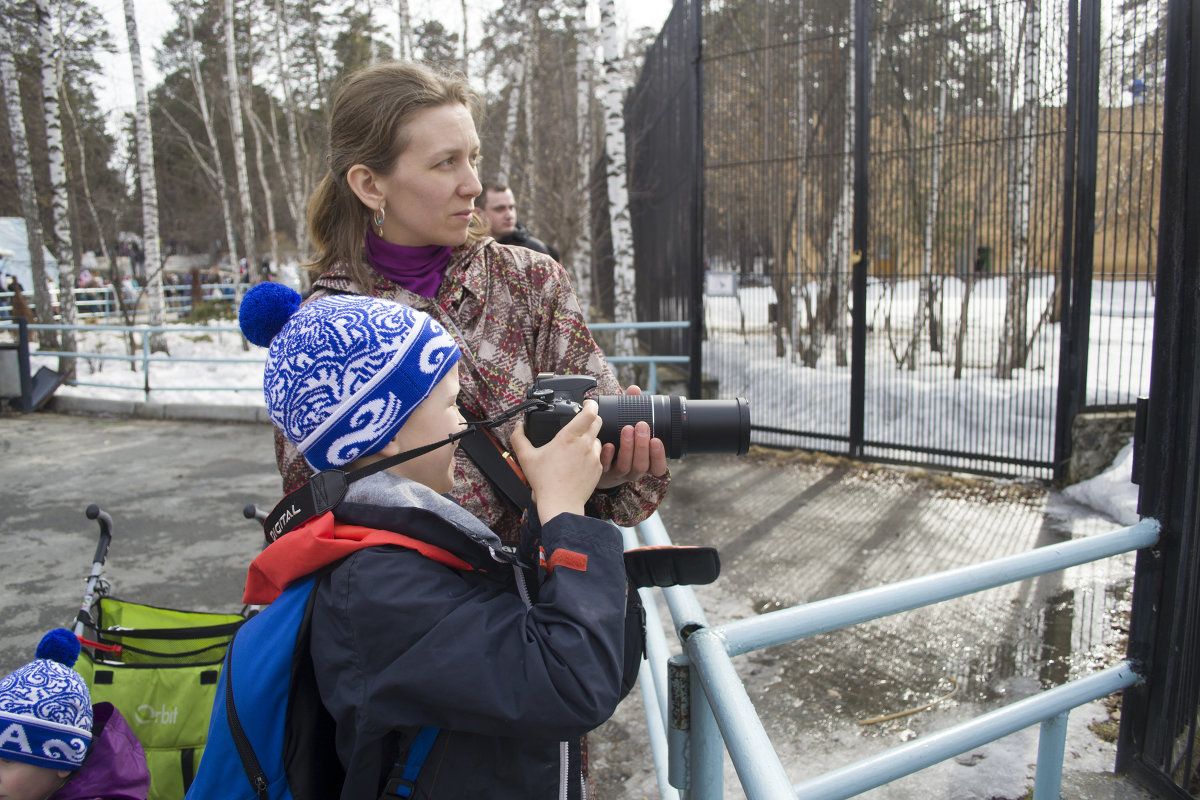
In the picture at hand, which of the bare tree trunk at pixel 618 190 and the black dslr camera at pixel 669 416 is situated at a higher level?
the bare tree trunk at pixel 618 190

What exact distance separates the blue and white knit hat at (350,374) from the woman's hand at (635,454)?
0.28 metres

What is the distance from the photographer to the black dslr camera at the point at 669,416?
124cm

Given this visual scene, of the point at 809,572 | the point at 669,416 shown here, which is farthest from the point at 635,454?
the point at 809,572

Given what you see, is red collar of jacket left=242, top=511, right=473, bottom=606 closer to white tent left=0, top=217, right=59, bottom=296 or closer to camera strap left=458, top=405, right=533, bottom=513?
camera strap left=458, top=405, right=533, bottom=513

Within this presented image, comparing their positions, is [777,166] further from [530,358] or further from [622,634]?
[622,634]

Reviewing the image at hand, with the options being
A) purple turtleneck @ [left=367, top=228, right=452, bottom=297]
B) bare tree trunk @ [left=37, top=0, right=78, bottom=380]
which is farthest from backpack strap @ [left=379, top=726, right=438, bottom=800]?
bare tree trunk @ [left=37, top=0, right=78, bottom=380]

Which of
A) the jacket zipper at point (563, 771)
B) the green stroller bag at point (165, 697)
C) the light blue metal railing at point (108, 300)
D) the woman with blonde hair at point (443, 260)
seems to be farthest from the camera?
the light blue metal railing at point (108, 300)

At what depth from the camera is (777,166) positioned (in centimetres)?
678

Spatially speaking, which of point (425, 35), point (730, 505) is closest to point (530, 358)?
point (730, 505)

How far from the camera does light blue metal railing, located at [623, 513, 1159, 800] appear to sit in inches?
36.9

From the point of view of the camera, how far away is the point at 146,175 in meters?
14.6

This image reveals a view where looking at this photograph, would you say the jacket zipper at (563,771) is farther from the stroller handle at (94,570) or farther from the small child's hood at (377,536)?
the stroller handle at (94,570)

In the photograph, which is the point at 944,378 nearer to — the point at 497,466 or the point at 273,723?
the point at 497,466

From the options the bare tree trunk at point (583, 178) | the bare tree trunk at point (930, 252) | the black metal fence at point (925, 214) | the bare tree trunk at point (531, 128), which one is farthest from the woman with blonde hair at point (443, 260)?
the bare tree trunk at point (531, 128)
